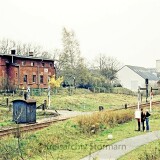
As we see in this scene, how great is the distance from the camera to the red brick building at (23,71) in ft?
158

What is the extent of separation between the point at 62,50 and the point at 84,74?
6.17 meters

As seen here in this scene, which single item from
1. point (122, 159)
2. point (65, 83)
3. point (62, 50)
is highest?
point (62, 50)

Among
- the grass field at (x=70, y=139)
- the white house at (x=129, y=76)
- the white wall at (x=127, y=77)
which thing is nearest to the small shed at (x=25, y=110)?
the grass field at (x=70, y=139)

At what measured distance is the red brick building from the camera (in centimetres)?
4829

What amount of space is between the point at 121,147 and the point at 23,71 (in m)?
37.8

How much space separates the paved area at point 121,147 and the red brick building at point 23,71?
29.5m

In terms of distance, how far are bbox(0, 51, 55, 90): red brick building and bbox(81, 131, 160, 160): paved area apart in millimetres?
29542

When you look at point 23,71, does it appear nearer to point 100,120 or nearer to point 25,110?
point 25,110

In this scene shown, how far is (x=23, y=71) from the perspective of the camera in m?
52.2

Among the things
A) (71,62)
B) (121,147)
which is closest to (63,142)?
(121,147)

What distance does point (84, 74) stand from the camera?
62.4 metres

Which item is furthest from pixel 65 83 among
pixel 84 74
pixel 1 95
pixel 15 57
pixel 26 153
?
pixel 26 153

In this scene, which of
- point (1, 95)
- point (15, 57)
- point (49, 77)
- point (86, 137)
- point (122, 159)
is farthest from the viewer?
point (49, 77)

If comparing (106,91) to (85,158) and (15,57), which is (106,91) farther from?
(85,158)
